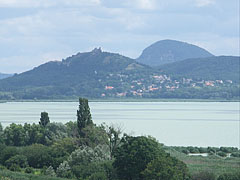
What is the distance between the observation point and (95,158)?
4447 cm

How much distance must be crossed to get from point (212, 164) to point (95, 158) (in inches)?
525

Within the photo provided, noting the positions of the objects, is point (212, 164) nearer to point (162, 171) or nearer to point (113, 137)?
point (113, 137)

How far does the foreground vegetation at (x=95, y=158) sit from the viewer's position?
38.7 metres

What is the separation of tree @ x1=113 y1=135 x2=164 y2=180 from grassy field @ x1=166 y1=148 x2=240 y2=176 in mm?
6424

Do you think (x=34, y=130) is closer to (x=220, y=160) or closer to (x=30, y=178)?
(x=220, y=160)

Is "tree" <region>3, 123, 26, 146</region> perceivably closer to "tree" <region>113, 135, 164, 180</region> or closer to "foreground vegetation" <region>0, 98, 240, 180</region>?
"foreground vegetation" <region>0, 98, 240, 180</region>

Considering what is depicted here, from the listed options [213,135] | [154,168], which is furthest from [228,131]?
[154,168]

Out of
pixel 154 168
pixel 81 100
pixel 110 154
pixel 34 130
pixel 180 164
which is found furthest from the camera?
pixel 34 130

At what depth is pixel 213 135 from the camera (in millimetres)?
93438

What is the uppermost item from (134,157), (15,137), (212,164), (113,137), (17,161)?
(113,137)

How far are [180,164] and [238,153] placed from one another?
25.9 metres

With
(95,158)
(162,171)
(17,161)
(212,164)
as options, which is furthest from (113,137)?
(162,171)

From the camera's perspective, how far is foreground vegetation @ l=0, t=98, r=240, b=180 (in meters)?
38.7

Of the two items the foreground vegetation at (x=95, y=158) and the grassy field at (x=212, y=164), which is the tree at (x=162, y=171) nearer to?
the foreground vegetation at (x=95, y=158)
